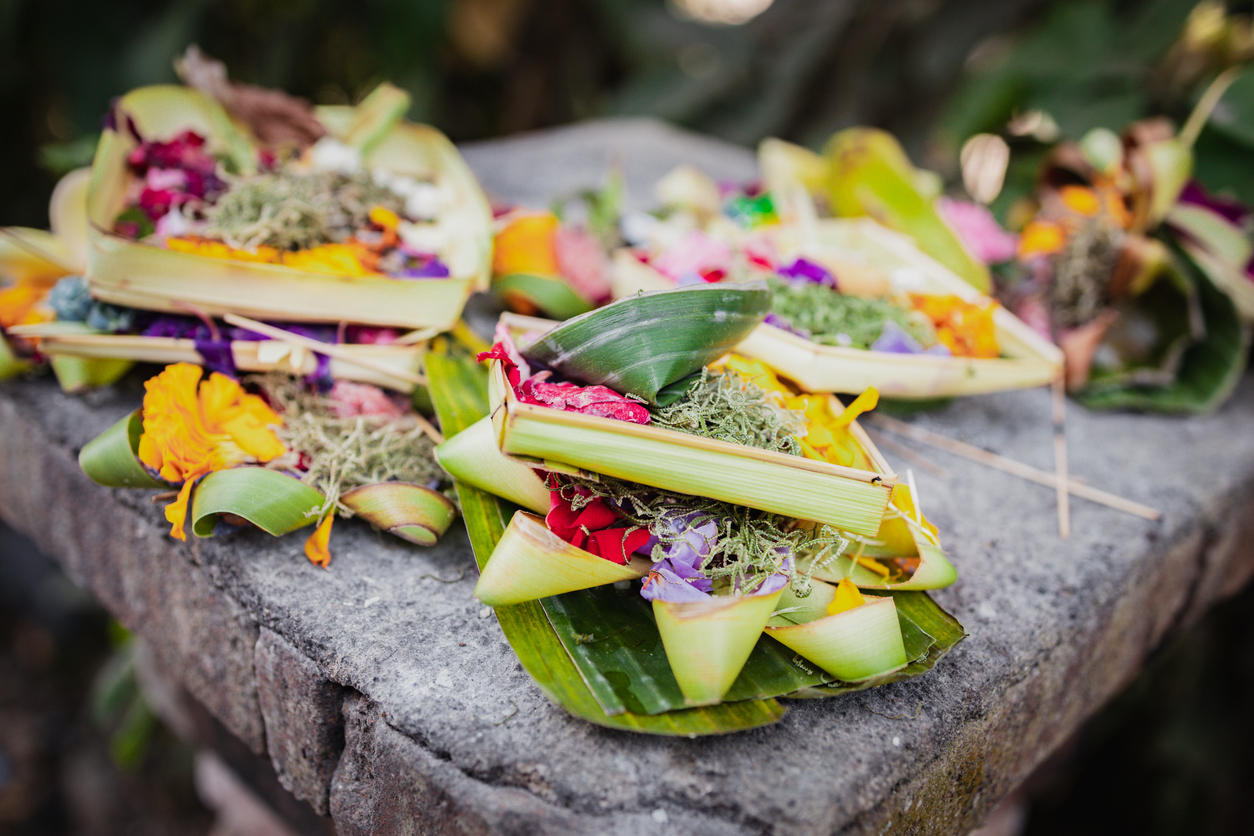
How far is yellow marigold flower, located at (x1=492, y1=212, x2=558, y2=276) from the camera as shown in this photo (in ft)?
4.60

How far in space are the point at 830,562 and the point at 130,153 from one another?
1.28m

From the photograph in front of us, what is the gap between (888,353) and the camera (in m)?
1.13

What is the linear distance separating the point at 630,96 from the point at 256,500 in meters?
2.53

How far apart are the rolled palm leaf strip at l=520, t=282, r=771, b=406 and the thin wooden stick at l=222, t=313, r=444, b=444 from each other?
0.88 ft

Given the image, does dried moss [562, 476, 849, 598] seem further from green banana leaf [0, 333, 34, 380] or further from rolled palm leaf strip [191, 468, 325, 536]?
green banana leaf [0, 333, 34, 380]

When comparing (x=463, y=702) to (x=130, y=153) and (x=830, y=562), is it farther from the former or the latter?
(x=130, y=153)

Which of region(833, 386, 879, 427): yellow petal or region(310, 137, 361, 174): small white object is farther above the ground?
region(833, 386, 879, 427): yellow petal

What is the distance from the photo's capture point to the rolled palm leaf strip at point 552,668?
28.0 inches

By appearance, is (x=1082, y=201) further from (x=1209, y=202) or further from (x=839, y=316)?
(x=839, y=316)

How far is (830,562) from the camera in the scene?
85 centimetres

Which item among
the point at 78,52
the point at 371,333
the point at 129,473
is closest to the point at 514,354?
the point at 371,333

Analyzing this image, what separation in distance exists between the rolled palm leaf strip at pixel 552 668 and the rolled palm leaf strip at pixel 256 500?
188mm

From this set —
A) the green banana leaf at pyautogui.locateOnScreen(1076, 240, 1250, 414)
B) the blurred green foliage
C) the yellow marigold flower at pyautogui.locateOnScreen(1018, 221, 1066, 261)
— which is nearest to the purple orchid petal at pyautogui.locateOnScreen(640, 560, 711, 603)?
the green banana leaf at pyautogui.locateOnScreen(1076, 240, 1250, 414)

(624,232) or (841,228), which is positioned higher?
(841,228)
